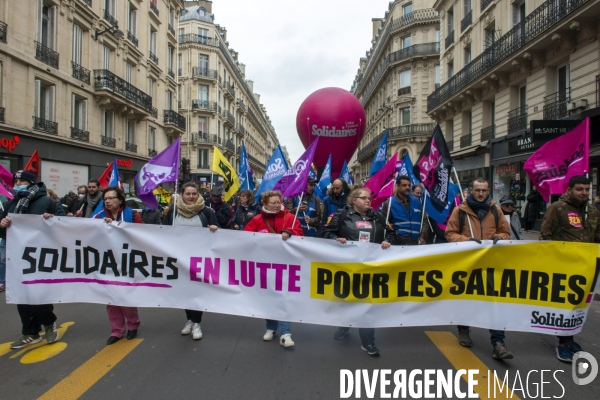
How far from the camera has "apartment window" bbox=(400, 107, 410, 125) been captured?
125 feet

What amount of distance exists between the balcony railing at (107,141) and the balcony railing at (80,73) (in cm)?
295

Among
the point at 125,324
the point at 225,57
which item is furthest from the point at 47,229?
the point at 225,57

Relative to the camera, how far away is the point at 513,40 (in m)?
16.8

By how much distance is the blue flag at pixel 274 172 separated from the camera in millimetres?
7226

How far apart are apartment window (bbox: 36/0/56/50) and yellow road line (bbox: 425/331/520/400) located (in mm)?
19241

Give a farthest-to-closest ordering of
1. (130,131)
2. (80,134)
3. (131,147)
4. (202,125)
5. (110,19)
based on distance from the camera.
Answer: (202,125) < (130,131) < (131,147) < (110,19) < (80,134)

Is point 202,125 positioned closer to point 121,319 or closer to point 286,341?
point 121,319

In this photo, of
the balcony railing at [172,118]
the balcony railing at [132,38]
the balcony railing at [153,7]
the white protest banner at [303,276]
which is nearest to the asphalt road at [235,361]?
the white protest banner at [303,276]

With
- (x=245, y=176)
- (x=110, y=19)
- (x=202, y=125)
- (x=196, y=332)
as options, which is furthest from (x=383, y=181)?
(x=202, y=125)

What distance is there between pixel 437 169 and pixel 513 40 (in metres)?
14.5

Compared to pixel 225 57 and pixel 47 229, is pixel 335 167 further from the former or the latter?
pixel 225 57

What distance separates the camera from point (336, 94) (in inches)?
531

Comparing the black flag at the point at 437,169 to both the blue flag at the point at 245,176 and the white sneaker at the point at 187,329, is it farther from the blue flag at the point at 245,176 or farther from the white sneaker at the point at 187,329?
the blue flag at the point at 245,176

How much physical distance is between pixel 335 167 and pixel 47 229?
1019cm
